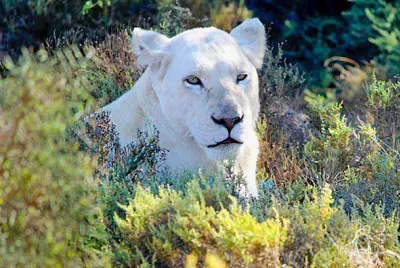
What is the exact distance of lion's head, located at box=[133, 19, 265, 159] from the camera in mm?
5566

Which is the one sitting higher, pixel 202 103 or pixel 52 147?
pixel 52 147

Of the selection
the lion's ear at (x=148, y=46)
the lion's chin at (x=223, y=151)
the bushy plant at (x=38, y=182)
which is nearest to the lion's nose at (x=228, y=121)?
the lion's chin at (x=223, y=151)

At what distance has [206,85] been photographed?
5.71 metres

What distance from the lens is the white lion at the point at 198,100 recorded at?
5598mm

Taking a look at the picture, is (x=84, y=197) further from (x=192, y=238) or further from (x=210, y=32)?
(x=210, y=32)

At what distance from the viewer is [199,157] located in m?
5.86

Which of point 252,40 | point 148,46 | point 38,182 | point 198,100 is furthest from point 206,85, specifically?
point 38,182

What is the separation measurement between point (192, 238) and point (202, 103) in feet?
4.22

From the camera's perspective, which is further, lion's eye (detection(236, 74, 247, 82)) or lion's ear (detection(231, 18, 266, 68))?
lion's ear (detection(231, 18, 266, 68))

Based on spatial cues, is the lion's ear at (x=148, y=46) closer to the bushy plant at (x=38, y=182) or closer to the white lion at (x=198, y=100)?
the white lion at (x=198, y=100)

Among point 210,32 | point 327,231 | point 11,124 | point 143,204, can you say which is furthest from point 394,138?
point 11,124

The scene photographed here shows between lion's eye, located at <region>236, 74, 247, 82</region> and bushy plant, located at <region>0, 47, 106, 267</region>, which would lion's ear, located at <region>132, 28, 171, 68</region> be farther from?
bushy plant, located at <region>0, 47, 106, 267</region>

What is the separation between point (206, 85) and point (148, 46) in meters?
0.55

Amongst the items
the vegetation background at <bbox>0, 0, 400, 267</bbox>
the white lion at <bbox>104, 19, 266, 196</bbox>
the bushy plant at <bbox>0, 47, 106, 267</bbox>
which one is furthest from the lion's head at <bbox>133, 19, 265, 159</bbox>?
the bushy plant at <bbox>0, 47, 106, 267</bbox>
